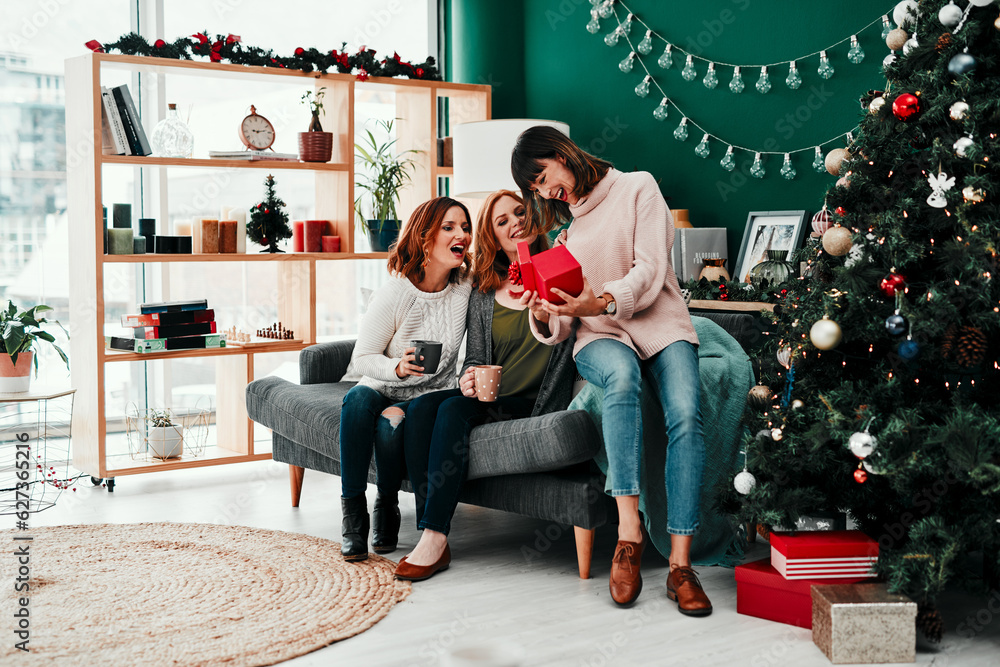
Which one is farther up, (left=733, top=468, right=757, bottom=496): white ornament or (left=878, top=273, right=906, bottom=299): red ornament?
(left=878, top=273, right=906, bottom=299): red ornament

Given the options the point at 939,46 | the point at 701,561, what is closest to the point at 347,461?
the point at 701,561

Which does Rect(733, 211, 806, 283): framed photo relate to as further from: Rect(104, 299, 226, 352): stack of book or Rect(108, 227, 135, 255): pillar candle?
Rect(108, 227, 135, 255): pillar candle

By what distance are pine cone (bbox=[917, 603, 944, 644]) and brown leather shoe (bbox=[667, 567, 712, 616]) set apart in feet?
1.49

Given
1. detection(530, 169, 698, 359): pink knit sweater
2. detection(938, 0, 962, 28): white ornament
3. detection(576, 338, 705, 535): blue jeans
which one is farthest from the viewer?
detection(530, 169, 698, 359): pink knit sweater

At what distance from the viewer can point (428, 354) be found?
2.58 meters

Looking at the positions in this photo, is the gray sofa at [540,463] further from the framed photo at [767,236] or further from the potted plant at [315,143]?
the potted plant at [315,143]

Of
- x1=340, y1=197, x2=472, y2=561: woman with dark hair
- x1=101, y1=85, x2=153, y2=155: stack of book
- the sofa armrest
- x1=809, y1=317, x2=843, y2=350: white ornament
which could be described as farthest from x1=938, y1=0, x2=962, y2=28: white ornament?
x1=101, y1=85, x2=153, y2=155: stack of book

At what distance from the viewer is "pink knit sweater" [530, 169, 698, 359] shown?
244 cm

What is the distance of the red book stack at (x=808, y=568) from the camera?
7.14 feet

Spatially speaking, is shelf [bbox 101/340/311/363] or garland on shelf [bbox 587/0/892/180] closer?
garland on shelf [bbox 587/0/892/180]

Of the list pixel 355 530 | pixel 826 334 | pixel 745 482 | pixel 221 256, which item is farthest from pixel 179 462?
pixel 826 334

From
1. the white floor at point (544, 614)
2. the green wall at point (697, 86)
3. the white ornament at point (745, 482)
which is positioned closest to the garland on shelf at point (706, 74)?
the green wall at point (697, 86)

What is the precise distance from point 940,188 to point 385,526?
171cm

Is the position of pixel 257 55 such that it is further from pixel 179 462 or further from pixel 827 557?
pixel 827 557
